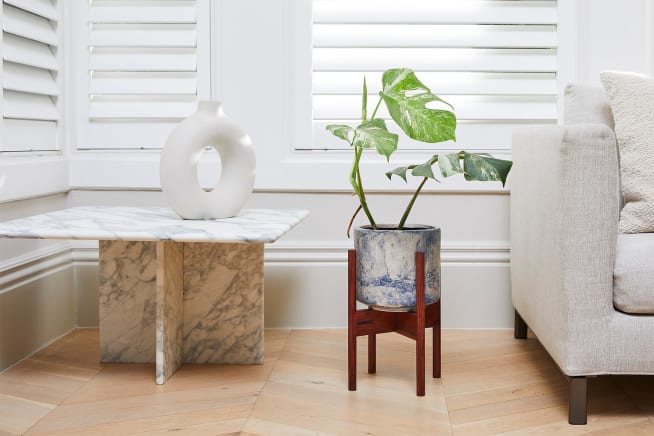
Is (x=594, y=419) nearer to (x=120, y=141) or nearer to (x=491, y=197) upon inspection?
(x=491, y=197)

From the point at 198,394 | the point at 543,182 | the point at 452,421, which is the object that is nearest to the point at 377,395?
the point at 452,421

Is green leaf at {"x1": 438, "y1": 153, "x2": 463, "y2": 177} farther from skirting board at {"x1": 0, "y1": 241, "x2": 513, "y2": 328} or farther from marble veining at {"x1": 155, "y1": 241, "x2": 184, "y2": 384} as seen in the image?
skirting board at {"x1": 0, "y1": 241, "x2": 513, "y2": 328}

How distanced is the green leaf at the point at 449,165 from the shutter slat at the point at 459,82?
817 millimetres

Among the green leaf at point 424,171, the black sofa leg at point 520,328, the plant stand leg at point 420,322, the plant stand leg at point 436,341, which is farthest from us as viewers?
the black sofa leg at point 520,328

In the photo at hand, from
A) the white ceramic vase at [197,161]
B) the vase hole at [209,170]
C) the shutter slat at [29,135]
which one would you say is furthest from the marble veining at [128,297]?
the vase hole at [209,170]

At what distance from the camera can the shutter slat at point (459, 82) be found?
2594 millimetres

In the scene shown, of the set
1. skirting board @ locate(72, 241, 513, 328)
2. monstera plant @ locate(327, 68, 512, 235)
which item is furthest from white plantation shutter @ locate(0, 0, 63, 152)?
monstera plant @ locate(327, 68, 512, 235)

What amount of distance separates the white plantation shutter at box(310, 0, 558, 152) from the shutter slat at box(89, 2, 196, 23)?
414 millimetres

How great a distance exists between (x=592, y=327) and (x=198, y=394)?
89 cm

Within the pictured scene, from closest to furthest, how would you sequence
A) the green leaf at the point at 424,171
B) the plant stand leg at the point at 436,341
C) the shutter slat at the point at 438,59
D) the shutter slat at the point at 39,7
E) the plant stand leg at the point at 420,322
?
1. the green leaf at the point at 424,171
2. the plant stand leg at the point at 420,322
3. the plant stand leg at the point at 436,341
4. the shutter slat at the point at 39,7
5. the shutter slat at the point at 438,59

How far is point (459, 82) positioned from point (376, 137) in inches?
33.7

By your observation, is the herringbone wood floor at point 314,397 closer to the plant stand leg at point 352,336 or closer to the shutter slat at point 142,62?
the plant stand leg at point 352,336

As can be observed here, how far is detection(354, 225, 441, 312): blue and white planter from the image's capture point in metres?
1.92

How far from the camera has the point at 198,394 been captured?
1.91m
